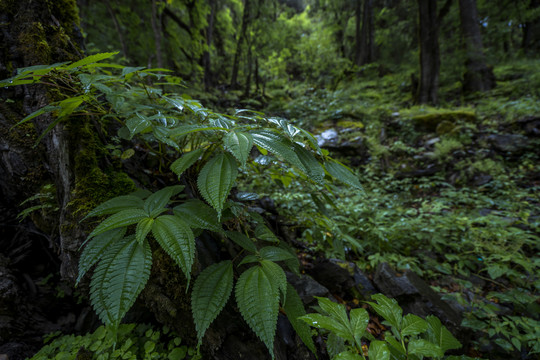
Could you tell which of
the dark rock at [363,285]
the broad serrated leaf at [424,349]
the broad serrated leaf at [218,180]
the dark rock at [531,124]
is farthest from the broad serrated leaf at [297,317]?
the dark rock at [531,124]

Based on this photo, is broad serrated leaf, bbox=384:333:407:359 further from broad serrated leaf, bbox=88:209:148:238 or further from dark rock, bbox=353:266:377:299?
dark rock, bbox=353:266:377:299

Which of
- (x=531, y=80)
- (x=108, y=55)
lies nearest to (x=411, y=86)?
(x=531, y=80)

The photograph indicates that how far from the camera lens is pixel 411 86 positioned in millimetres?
8688

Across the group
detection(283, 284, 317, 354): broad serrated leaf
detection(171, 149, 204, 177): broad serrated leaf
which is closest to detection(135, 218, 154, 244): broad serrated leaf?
detection(171, 149, 204, 177): broad serrated leaf

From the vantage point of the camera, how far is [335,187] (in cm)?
138

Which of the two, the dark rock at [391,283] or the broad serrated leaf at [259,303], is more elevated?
the broad serrated leaf at [259,303]

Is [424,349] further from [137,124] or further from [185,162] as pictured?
[137,124]

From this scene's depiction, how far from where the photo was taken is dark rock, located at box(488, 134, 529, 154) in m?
4.44

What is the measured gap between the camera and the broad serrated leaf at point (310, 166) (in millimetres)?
851

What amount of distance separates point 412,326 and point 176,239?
0.97m

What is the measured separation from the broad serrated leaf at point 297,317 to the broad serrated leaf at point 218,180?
0.51m

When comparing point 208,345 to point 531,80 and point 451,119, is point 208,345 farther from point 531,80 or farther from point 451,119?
point 531,80

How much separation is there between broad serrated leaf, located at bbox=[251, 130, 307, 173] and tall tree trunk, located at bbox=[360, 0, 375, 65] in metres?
14.9

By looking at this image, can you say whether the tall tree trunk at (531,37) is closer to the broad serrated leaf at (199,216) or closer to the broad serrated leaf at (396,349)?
the broad serrated leaf at (396,349)
